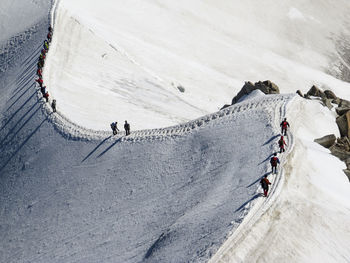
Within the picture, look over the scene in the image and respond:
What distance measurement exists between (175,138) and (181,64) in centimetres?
2831

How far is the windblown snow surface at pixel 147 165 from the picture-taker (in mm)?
22859

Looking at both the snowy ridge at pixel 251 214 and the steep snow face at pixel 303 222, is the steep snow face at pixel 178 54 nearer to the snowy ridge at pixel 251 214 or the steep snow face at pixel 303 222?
the steep snow face at pixel 303 222

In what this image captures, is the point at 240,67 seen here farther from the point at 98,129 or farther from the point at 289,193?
the point at 289,193

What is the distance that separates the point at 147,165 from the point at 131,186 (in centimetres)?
153

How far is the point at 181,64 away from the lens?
5944cm

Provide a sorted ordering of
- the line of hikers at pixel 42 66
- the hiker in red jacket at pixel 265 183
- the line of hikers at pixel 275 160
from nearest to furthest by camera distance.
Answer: the hiker in red jacket at pixel 265 183 → the line of hikers at pixel 275 160 → the line of hikers at pixel 42 66

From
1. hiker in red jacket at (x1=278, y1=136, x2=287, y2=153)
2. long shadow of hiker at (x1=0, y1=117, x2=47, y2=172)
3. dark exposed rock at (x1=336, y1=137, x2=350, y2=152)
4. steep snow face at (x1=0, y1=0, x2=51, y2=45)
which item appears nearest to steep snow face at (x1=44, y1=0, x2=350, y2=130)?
long shadow of hiker at (x1=0, y1=117, x2=47, y2=172)

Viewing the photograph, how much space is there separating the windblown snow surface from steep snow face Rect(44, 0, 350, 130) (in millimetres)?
237

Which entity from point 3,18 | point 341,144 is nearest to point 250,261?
point 341,144

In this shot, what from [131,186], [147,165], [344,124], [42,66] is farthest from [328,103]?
[42,66]

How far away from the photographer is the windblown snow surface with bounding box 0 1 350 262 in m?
22.9

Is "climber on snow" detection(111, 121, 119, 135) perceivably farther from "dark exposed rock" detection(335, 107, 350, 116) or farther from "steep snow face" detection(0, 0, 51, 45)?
"steep snow face" detection(0, 0, 51, 45)

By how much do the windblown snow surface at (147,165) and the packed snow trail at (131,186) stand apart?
79 mm

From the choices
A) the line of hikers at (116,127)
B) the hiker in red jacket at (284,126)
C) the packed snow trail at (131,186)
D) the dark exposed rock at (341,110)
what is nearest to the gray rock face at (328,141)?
the packed snow trail at (131,186)
